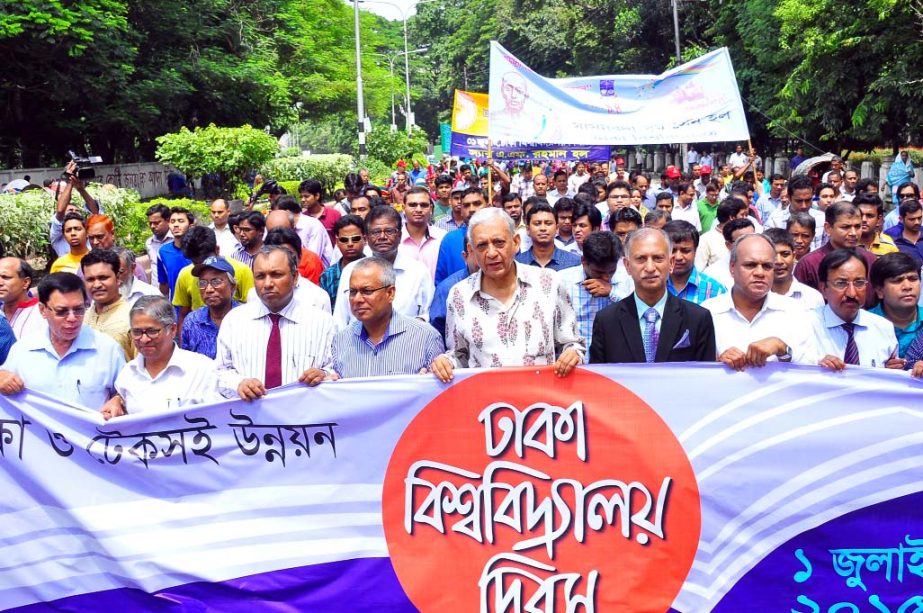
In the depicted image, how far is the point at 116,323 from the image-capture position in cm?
536

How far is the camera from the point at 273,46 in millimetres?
35125

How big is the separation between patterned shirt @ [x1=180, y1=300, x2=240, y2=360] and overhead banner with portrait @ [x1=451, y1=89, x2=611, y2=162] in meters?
8.66

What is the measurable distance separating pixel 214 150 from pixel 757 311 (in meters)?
18.4

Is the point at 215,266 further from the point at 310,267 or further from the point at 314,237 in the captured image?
the point at 314,237

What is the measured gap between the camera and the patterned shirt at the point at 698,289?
18.1ft

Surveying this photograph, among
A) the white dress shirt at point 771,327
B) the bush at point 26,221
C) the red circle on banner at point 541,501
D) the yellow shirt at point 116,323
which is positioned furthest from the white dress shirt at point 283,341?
the bush at point 26,221

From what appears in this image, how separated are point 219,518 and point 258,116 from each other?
30.6 metres

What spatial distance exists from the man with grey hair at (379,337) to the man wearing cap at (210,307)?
4.05 feet

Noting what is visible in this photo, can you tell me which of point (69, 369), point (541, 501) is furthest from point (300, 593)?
point (69, 369)

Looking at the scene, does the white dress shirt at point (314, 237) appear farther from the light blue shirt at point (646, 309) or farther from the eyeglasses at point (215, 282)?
the light blue shirt at point (646, 309)

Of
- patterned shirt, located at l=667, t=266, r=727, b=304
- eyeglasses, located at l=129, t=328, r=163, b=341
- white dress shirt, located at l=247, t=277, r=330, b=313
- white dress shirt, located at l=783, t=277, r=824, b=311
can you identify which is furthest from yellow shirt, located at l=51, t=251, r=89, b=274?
white dress shirt, located at l=783, t=277, r=824, b=311

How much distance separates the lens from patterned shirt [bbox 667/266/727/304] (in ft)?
18.1

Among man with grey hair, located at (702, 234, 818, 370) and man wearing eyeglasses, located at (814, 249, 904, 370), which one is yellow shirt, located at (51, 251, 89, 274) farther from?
man wearing eyeglasses, located at (814, 249, 904, 370)

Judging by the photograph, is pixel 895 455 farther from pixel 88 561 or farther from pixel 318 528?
pixel 88 561
